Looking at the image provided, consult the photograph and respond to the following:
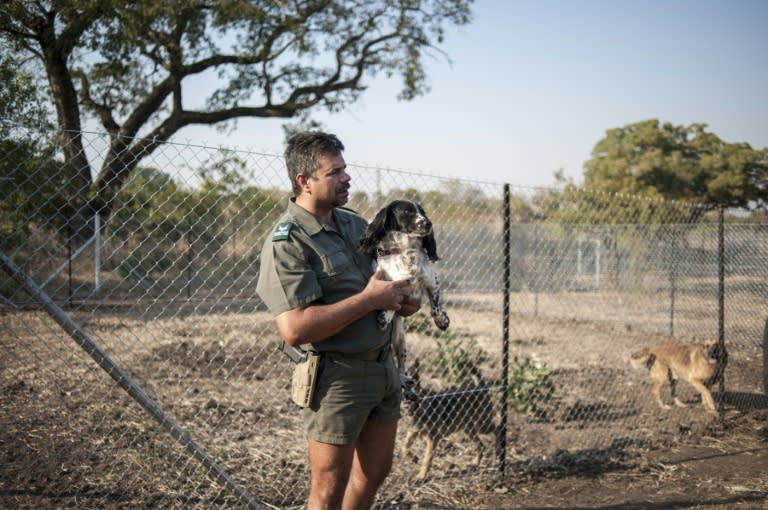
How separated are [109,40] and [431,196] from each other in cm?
1044

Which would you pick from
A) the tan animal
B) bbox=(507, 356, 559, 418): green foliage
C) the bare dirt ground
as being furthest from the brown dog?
the tan animal

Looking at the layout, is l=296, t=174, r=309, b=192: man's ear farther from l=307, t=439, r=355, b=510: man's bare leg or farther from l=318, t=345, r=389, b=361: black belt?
l=307, t=439, r=355, b=510: man's bare leg

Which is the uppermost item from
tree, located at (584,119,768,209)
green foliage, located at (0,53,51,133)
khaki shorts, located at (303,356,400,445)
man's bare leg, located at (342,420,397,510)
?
tree, located at (584,119,768,209)

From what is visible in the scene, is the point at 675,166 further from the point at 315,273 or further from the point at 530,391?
the point at 315,273

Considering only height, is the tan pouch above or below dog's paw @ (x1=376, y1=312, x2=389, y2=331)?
below

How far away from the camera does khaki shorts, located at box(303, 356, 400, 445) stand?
79.4 inches

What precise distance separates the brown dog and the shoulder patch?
17.9 feet

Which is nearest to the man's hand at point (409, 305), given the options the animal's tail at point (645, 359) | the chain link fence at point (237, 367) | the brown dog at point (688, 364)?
the chain link fence at point (237, 367)

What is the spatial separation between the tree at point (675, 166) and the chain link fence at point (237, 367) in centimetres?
1190

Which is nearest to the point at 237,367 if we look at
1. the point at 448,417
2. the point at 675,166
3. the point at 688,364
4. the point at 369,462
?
the point at 448,417

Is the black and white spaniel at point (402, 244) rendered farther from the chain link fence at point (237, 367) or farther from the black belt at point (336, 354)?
the chain link fence at point (237, 367)

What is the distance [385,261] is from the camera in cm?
213

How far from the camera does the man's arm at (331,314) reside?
191cm

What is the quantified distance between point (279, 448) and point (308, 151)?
291 cm
